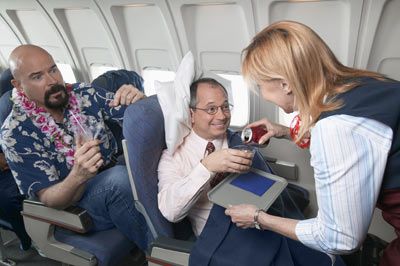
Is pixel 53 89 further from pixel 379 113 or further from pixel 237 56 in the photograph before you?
pixel 379 113

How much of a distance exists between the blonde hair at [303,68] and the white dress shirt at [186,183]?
585 millimetres

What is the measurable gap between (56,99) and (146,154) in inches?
35.3

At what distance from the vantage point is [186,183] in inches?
65.4

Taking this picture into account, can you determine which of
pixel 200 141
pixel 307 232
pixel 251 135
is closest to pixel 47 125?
pixel 200 141

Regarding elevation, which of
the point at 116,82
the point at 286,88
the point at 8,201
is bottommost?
the point at 8,201

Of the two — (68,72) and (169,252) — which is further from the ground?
(68,72)

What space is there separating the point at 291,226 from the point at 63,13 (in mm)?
3554

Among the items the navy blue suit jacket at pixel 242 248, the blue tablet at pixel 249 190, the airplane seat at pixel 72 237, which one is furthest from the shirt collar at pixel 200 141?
the airplane seat at pixel 72 237

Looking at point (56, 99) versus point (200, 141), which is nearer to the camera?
point (200, 141)

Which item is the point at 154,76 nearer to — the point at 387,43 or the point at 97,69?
the point at 97,69

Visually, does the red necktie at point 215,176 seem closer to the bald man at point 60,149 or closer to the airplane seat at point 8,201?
the bald man at point 60,149

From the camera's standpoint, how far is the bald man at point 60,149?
1880mm

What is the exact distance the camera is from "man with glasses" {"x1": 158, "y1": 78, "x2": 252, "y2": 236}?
1.64 meters

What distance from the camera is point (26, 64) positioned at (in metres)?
2.14
